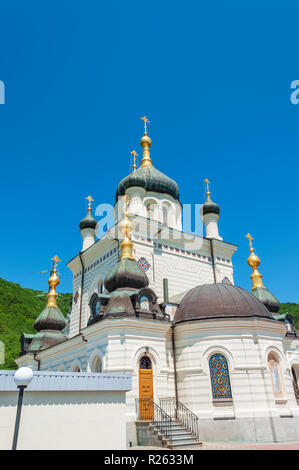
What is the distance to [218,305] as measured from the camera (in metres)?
16.0

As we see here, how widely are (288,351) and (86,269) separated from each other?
42.5 feet

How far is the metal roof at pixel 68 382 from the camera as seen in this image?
26.1 ft

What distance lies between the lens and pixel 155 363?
1513cm

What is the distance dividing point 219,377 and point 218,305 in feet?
9.34

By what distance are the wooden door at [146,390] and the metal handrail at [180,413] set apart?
0.60 metres

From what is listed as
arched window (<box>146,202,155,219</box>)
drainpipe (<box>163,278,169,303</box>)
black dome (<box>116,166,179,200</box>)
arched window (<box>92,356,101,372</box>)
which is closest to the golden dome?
black dome (<box>116,166,179,200</box>)

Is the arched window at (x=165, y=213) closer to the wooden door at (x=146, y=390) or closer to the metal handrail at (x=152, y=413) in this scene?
the wooden door at (x=146, y=390)

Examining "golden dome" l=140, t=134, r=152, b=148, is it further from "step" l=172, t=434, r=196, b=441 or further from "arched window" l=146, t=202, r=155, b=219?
"step" l=172, t=434, r=196, b=441

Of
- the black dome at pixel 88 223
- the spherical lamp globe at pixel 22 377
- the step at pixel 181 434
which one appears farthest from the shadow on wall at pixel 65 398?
the black dome at pixel 88 223

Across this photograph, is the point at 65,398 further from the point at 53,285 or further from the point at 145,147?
the point at 145,147

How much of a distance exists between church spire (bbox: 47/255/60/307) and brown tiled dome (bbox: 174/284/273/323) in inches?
464

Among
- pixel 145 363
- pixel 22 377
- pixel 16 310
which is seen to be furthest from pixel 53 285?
pixel 16 310

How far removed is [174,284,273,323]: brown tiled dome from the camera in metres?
15.8
